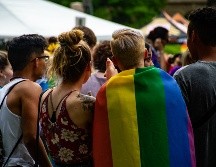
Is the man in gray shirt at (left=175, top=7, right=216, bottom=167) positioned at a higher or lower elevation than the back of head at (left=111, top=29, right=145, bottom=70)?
lower

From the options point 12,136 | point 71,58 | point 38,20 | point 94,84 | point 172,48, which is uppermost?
point 71,58

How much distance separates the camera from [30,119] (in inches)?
212

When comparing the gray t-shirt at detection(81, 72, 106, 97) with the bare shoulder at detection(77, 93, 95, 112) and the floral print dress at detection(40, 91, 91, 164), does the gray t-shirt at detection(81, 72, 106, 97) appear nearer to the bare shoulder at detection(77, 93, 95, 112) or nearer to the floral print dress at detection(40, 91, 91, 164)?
the floral print dress at detection(40, 91, 91, 164)

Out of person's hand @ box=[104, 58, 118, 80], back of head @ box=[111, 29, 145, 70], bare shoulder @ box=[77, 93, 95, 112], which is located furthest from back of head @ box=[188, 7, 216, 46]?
bare shoulder @ box=[77, 93, 95, 112]

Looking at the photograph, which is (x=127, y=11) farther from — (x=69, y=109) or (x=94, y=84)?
(x=69, y=109)

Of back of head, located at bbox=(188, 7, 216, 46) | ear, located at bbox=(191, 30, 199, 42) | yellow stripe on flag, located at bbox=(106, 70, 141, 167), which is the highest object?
back of head, located at bbox=(188, 7, 216, 46)

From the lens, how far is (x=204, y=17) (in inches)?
200

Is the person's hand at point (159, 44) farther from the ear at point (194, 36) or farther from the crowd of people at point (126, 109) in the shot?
the ear at point (194, 36)

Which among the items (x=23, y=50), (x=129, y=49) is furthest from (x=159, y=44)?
(x=129, y=49)

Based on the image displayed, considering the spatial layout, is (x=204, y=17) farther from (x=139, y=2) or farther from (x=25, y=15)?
(x=139, y=2)

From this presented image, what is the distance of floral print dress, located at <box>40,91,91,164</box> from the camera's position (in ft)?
16.0

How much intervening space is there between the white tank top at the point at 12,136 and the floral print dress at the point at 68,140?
52cm

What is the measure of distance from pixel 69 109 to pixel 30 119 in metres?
0.59

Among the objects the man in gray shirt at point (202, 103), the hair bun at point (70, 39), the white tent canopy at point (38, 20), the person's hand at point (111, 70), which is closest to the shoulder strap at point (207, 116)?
the man in gray shirt at point (202, 103)
